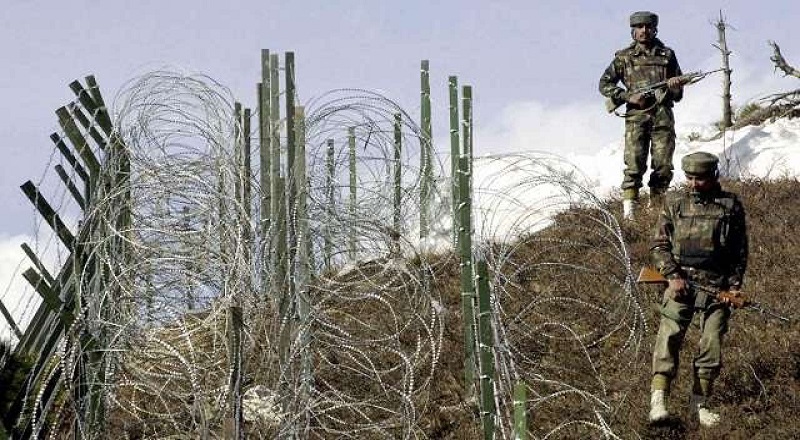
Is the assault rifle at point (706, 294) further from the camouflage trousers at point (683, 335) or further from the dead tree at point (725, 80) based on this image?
the dead tree at point (725, 80)

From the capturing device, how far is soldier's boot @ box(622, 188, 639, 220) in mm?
15419

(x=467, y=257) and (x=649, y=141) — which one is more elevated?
(x=649, y=141)

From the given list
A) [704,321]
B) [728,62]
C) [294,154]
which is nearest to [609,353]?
[704,321]

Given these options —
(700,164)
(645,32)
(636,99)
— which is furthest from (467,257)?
(645,32)

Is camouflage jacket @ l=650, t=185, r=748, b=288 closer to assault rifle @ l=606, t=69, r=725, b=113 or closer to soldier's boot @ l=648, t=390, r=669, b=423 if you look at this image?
soldier's boot @ l=648, t=390, r=669, b=423

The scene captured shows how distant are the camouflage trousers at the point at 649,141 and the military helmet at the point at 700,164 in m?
4.93

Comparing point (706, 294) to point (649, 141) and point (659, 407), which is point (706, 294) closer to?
point (659, 407)

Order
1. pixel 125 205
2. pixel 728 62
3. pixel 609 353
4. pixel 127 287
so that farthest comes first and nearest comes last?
pixel 728 62, pixel 609 353, pixel 127 287, pixel 125 205

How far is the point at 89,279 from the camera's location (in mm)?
10297

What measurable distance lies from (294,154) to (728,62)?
11.3 metres

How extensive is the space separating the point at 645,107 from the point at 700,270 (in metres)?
5.06

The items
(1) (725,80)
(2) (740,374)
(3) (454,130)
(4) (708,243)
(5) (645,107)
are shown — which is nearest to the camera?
(4) (708,243)

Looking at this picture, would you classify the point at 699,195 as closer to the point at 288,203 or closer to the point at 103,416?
the point at 288,203

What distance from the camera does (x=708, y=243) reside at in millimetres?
10148
